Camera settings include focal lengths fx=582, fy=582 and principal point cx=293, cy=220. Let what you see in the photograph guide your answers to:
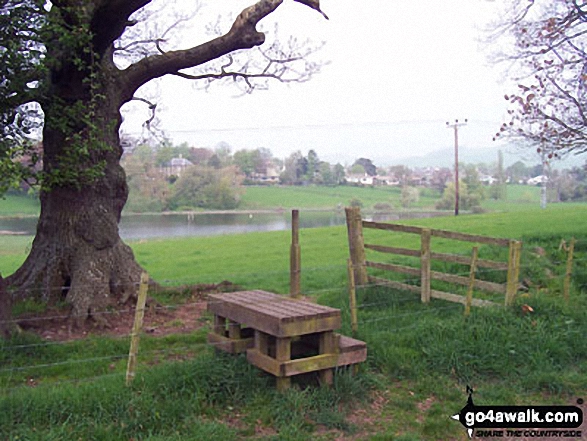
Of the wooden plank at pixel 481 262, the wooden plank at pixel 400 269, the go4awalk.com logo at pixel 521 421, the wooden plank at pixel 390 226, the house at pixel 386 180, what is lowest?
the go4awalk.com logo at pixel 521 421

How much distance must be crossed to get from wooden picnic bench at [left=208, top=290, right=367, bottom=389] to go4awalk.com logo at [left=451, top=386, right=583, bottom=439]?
1.27 meters

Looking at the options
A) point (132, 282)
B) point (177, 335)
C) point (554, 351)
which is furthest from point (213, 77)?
point (554, 351)

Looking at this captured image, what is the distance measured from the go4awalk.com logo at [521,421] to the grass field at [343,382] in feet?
0.48

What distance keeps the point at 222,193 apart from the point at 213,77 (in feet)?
54.0

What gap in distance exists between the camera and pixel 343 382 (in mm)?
6043

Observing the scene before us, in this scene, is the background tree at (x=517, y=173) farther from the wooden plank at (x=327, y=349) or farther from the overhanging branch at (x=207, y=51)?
the wooden plank at (x=327, y=349)

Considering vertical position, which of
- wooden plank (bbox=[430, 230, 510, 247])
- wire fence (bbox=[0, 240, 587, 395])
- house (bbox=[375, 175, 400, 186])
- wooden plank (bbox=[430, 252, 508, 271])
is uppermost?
house (bbox=[375, 175, 400, 186])

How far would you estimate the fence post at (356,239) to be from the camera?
10273 millimetres

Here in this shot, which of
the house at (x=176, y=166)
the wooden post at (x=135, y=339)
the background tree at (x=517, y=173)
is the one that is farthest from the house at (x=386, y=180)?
the wooden post at (x=135, y=339)

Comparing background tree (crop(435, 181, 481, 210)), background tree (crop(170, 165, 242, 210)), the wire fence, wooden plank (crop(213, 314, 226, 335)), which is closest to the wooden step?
the wire fence

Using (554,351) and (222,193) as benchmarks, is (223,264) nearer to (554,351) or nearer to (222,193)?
(222,193)

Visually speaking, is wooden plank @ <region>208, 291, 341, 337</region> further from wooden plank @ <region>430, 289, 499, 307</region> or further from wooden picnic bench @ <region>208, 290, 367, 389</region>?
wooden plank @ <region>430, 289, 499, 307</region>

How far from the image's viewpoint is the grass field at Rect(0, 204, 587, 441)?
5.07 meters

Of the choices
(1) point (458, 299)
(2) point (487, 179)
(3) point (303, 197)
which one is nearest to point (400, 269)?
(1) point (458, 299)
